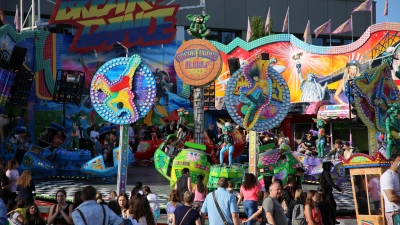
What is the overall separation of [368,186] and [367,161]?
0.43 metres

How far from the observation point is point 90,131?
1138 inches

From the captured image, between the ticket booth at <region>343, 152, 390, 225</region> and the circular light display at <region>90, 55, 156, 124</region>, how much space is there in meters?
5.18

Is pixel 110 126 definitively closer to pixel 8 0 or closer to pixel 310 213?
pixel 8 0

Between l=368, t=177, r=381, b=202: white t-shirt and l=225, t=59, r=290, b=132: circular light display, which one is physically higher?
l=225, t=59, r=290, b=132: circular light display

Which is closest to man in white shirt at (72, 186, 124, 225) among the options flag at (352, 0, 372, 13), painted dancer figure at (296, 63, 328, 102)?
painted dancer figure at (296, 63, 328, 102)

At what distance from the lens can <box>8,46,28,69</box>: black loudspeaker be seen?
25.6 metres

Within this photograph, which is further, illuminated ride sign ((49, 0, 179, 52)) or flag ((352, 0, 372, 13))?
flag ((352, 0, 372, 13))

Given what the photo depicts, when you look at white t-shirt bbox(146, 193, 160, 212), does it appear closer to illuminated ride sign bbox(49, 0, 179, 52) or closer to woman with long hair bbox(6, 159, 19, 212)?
woman with long hair bbox(6, 159, 19, 212)

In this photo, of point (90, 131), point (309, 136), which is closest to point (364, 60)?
point (309, 136)

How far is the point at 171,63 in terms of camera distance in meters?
32.2

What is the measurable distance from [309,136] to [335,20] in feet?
67.3

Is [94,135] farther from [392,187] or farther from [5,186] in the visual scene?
[392,187]

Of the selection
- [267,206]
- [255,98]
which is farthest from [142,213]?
[255,98]

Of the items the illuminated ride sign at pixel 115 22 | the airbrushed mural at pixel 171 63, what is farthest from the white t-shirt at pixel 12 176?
the illuminated ride sign at pixel 115 22
